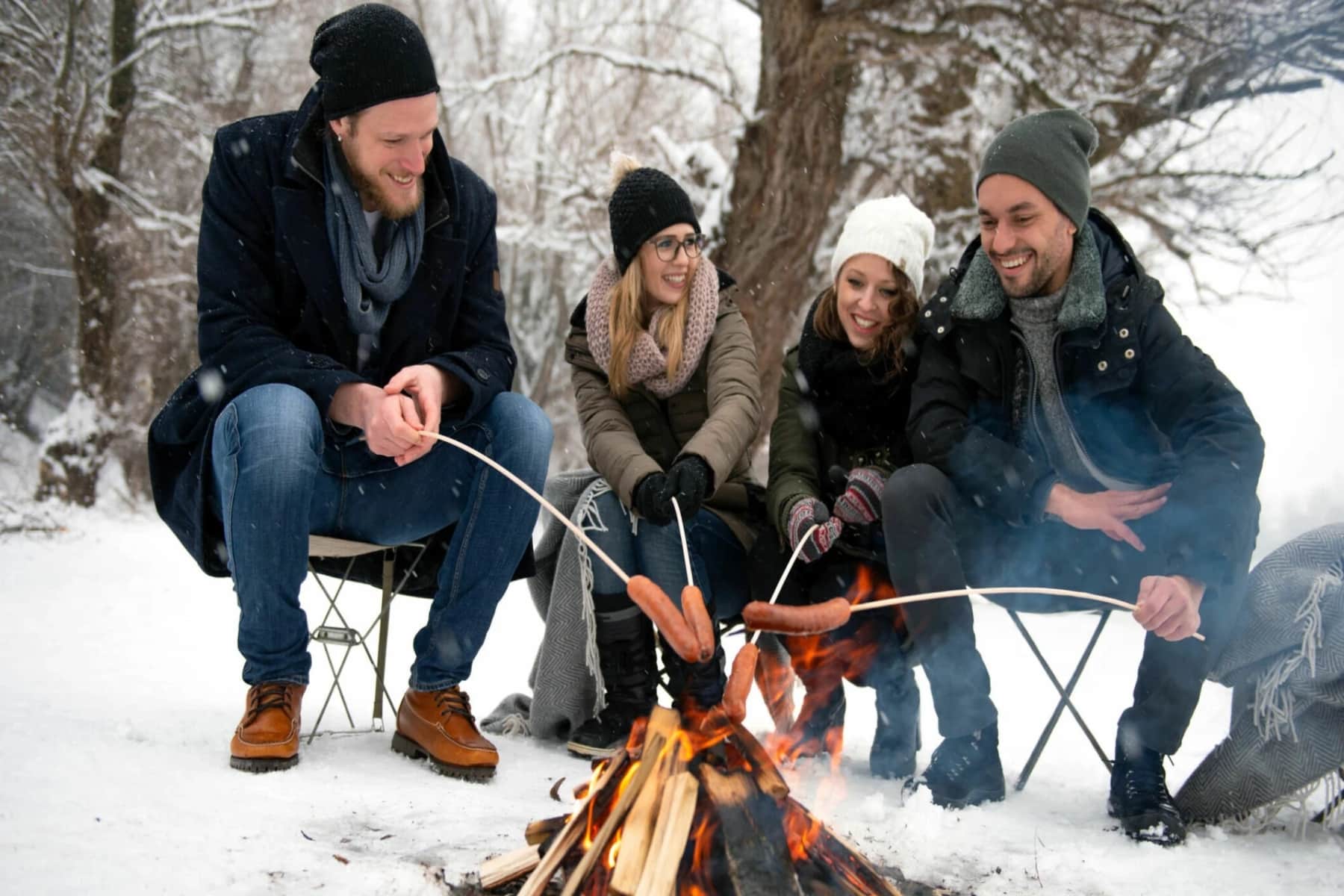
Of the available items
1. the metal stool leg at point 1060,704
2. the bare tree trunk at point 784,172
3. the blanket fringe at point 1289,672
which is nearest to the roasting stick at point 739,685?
the metal stool leg at point 1060,704

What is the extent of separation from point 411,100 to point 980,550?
193 centimetres

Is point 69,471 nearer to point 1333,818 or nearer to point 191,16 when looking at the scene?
point 191,16

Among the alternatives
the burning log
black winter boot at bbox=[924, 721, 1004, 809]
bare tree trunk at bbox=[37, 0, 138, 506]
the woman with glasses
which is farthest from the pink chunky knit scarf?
bare tree trunk at bbox=[37, 0, 138, 506]

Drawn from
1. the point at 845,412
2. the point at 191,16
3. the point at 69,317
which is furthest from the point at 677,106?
the point at 845,412

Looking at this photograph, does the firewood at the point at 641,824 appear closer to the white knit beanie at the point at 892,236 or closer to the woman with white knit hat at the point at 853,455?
the woman with white knit hat at the point at 853,455

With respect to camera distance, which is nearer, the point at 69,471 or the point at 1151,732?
the point at 1151,732

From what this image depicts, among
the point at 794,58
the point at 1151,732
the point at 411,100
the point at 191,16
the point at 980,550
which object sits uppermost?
the point at 191,16

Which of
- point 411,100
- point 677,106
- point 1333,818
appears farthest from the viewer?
point 677,106

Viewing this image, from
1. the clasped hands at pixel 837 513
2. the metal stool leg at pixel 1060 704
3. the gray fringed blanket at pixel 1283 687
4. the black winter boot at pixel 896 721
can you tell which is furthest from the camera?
the black winter boot at pixel 896 721

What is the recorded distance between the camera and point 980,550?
289cm

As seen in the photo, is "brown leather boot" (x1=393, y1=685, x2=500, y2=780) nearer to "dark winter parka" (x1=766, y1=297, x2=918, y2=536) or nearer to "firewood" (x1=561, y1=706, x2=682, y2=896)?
"firewood" (x1=561, y1=706, x2=682, y2=896)

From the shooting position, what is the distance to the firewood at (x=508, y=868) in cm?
187

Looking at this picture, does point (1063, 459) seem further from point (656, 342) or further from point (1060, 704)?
point (656, 342)

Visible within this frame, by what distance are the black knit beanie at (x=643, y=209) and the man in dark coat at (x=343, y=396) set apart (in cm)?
67
